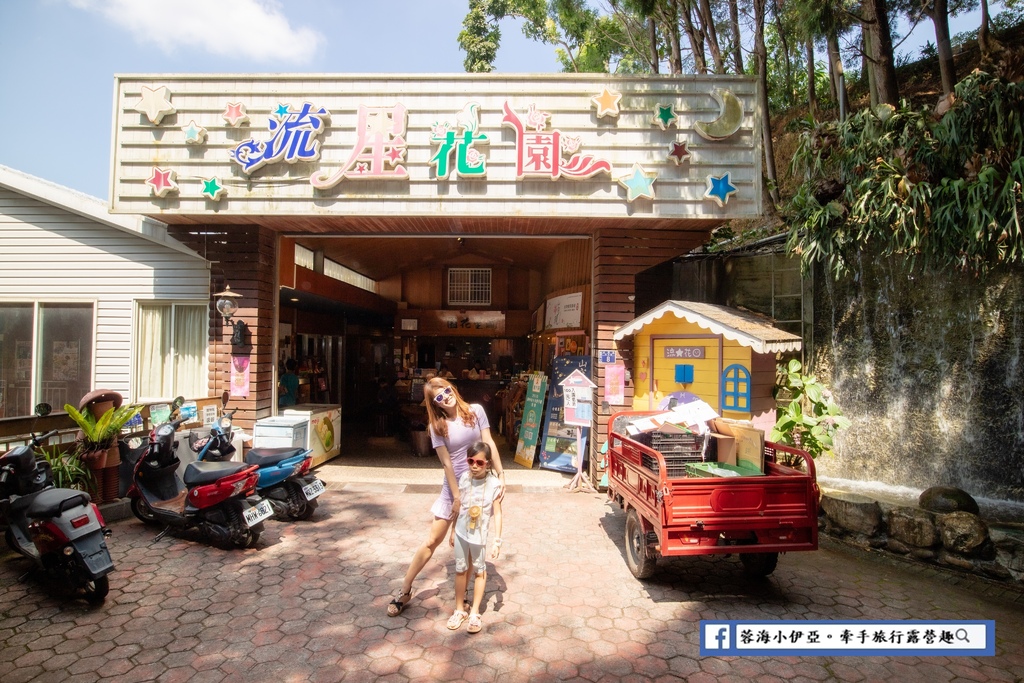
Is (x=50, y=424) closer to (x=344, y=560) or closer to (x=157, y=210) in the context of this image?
(x=157, y=210)

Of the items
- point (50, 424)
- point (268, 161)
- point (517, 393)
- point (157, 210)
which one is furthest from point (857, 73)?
point (50, 424)

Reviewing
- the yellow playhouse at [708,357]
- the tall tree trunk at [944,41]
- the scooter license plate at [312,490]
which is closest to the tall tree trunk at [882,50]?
the tall tree trunk at [944,41]

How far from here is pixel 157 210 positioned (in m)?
7.49

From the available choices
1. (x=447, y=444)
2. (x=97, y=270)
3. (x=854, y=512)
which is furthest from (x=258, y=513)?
(x=854, y=512)

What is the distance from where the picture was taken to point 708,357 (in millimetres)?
7242

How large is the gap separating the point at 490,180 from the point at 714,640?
5939 mm

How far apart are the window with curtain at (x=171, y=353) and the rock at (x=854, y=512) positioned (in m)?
9.43

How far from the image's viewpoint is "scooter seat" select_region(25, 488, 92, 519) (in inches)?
168

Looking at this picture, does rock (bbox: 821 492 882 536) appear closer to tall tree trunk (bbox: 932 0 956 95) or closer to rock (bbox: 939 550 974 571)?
rock (bbox: 939 550 974 571)

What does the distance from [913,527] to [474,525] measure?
4.78m

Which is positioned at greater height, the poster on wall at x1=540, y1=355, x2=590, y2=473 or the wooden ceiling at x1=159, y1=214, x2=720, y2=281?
the wooden ceiling at x1=159, y1=214, x2=720, y2=281

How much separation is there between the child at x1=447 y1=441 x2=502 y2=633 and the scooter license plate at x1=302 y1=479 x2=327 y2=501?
311 cm

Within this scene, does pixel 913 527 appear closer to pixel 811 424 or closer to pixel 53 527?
pixel 811 424

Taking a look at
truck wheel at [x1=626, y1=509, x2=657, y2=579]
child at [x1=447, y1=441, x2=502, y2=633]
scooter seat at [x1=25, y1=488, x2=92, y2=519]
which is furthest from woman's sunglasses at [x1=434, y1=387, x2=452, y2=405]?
scooter seat at [x1=25, y1=488, x2=92, y2=519]
